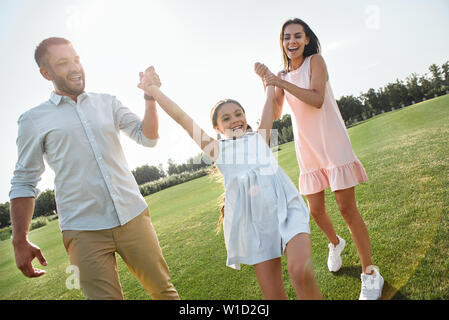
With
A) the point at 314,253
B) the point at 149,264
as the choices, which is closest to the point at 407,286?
the point at 314,253

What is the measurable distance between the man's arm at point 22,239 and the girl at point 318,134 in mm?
2235

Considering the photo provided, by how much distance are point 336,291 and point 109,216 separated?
2.23 m

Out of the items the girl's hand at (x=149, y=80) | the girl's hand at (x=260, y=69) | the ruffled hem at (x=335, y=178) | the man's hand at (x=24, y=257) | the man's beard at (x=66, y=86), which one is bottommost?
the ruffled hem at (x=335, y=178)

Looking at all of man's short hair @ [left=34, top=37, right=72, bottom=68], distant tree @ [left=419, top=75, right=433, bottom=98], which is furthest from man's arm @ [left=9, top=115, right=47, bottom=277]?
distant tree @ [left=419, top=75, right=433, bottom=98]

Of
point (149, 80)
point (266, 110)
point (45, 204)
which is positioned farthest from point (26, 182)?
point (45, 204)

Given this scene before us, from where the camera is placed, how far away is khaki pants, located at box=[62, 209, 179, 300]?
7.06 feet

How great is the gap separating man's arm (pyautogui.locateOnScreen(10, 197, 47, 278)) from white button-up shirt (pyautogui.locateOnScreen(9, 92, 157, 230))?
0.09 m

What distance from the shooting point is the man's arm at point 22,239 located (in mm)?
2160

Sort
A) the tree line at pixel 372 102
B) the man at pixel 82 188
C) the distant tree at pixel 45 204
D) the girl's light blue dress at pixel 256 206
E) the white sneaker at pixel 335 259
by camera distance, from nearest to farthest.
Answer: the girl's light blue dress at pixel 256 206, the man at pixel 82 188, the white sneaker at pixel 335 259, the distant tree at pixel 45 204, the tree line at pixel 372 102

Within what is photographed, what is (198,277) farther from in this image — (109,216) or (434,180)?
(434,180)

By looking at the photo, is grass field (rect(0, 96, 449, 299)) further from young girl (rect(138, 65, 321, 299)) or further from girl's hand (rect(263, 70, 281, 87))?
girl's hand (rect(263, 70, 281, 87))

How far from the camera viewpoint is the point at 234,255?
7.10 feet

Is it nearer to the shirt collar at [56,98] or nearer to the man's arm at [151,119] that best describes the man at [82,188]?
the shirt collar at [56,98]

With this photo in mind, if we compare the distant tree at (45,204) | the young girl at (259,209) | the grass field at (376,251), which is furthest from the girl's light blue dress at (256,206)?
the distant tree at (45,204)
